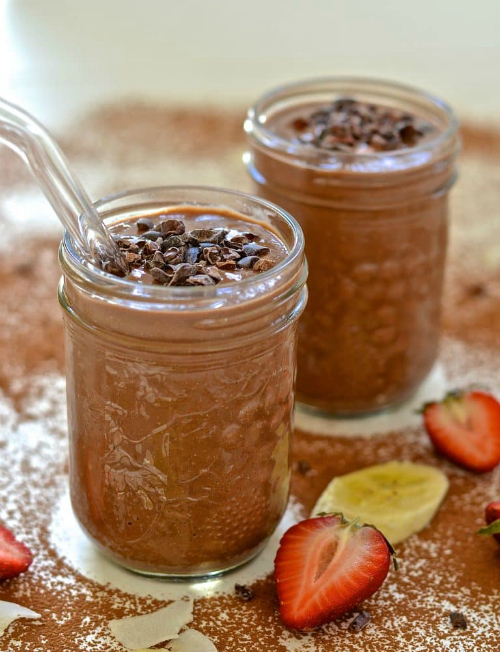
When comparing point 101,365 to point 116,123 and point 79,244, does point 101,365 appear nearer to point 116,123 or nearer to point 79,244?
point 79,244

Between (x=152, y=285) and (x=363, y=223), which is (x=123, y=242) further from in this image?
(x=363, y=223)

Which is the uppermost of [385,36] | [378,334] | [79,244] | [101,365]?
[79,244]

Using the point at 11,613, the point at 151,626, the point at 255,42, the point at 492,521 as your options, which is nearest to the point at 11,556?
the point at 11,613

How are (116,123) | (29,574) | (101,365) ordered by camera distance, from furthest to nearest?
(116,123)
(29,574)
(101,365)

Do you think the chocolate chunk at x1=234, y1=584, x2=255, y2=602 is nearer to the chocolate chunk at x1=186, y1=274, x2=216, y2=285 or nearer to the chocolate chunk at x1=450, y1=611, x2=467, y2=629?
the chocolate chunk at x1=450, y1=611, x2=467, y2=629

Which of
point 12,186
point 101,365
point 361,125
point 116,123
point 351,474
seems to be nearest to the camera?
point 101,365

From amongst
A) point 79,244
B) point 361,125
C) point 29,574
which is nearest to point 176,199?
point 79,244
